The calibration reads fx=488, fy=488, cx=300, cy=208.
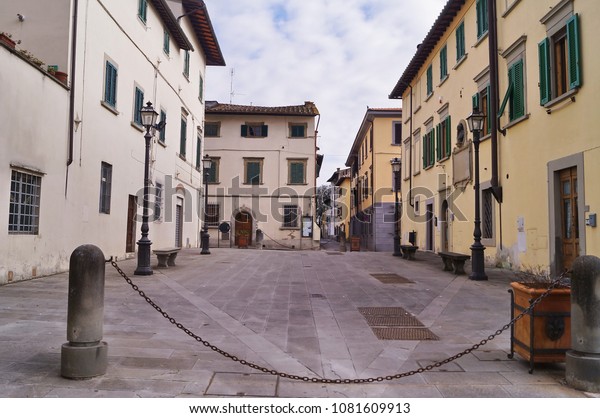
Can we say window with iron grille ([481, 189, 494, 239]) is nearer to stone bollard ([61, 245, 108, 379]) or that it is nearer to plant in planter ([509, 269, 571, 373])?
plant in planter ([509, 269, 571, 373])

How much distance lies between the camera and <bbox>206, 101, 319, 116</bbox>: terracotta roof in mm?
35125

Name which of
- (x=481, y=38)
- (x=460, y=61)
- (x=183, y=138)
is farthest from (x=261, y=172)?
(x=481, y=38)

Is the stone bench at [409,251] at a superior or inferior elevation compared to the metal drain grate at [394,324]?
superior

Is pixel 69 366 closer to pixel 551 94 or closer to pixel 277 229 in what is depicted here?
pixel 551 94

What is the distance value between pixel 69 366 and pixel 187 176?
2136 centimetres

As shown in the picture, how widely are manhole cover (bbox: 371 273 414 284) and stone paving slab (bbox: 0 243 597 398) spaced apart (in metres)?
1.08

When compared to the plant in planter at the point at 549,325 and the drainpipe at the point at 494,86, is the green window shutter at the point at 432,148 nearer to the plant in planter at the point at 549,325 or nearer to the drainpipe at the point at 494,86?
the drainpipe at the point at 494,86

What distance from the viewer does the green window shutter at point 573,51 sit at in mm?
10422

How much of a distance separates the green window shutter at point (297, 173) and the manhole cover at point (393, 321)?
28.2 metres

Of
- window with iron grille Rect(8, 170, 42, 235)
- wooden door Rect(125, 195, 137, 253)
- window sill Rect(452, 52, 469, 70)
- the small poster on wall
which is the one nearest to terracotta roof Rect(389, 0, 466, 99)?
window sill Rect(452, 52, 469, 70)

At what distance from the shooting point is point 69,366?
4148 millimetres

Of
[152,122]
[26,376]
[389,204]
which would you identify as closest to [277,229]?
[389,204]

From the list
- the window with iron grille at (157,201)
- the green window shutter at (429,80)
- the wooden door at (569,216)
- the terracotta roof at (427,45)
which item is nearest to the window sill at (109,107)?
the window with iron grille at (157,201)
